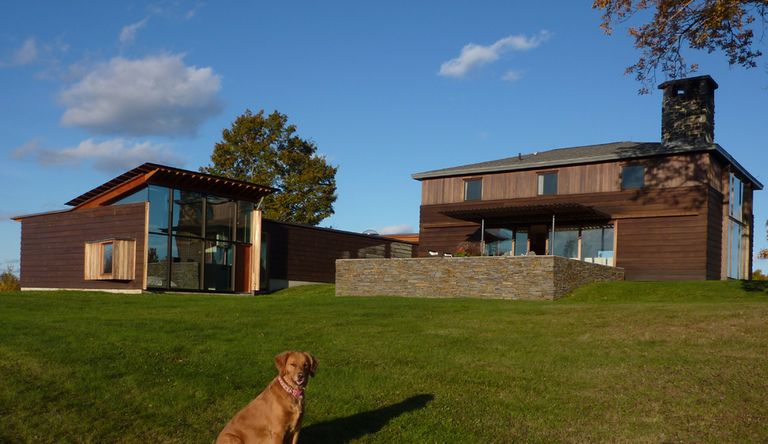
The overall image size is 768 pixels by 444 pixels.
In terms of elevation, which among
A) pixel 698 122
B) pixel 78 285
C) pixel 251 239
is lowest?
pixel 78 285

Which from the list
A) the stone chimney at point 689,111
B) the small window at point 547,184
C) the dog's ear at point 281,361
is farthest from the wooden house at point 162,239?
the dog's ear at point 281,361

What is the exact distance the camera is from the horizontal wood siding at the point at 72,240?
29.3 metres

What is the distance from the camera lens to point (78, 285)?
31969 mm

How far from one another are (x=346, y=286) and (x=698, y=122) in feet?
58.1

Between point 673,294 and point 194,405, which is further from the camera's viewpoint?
point 673,294

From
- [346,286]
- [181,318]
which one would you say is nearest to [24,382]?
[181,318]

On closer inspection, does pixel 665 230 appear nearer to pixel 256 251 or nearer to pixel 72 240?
pixel 256 251

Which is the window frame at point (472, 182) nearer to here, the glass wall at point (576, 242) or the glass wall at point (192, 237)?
the glass wall at point (576, 242)

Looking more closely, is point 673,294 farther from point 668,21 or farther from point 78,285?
point 78,285

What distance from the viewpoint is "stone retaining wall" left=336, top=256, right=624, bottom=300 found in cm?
2580

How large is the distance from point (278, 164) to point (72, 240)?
835 inches

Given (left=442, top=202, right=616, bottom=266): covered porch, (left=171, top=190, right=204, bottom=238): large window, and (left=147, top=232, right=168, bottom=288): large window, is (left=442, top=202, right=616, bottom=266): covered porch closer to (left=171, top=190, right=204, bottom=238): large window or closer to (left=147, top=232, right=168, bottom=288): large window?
(left=171, top=190, right=204, bottom=238): large window

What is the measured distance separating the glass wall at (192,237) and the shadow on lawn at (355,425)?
2148cm

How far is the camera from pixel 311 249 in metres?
38.2
